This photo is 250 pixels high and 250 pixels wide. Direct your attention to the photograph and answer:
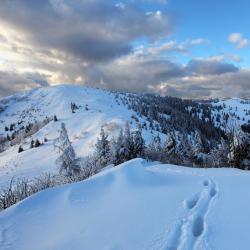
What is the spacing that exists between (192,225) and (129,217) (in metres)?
1.50

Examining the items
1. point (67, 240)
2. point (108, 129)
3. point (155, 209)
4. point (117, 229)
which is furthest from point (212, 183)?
point (108, 129)

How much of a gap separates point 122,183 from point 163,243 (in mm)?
4561

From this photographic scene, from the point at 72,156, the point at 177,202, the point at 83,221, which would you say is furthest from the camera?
the point at 72,156

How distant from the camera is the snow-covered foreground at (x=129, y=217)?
21.6ft

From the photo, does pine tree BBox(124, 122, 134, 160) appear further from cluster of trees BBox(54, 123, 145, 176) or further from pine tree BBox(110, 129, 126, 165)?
pine tree BBox(110, 129, 126, 165)

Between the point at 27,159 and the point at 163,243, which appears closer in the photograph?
the point at 163,243

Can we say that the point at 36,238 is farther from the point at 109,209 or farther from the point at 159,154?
the point at 159,154

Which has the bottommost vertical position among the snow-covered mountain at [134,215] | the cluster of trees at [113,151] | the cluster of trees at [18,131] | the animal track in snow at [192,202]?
the cluster of trees at [18,131]

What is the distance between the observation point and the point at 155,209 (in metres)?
8.52

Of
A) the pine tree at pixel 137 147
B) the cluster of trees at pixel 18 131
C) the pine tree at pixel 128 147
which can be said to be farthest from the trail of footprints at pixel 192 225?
the cluster of trees at pixel 18 131

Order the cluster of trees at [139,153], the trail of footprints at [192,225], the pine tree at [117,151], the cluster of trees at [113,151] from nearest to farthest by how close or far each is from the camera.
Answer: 1. the trail of footprints at [192,225]
2. the cluster of trees at [139,153]
3. the pine tree at [117,151]
4. the cluster of trees at [113,151]

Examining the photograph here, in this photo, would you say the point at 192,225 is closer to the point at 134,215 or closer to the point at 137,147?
the point at 134,215

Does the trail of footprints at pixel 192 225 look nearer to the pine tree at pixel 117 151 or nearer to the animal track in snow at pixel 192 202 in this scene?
the animal track in snow at pixel 192 202

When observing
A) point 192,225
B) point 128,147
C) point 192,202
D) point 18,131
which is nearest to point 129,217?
point 192,225
